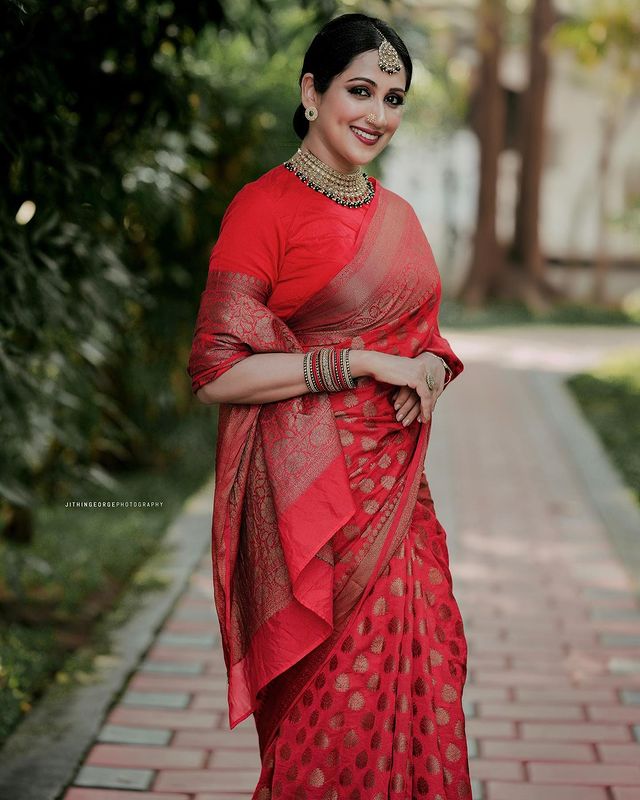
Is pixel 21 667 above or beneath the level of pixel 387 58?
beneath

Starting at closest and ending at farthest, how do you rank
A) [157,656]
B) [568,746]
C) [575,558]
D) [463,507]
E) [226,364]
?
1. [226,364]
2. [568,746]
3. [157,656]
4. [575,558]
5. [463,507]

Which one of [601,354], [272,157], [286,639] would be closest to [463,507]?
[272,157]

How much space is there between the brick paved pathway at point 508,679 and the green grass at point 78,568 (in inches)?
11.9

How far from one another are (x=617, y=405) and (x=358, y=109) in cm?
764

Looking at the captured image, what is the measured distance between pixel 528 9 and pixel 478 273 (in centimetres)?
428

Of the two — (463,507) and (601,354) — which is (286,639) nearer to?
(463,507)

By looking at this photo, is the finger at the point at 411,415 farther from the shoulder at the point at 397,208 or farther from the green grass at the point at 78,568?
the green grass at the point at 78,568

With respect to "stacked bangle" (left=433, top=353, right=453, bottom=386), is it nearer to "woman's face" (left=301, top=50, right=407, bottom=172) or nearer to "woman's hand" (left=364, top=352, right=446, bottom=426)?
"woman's hand" (left=364, top=352, right=446, bottom=426)

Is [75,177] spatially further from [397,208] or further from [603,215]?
[603,215]

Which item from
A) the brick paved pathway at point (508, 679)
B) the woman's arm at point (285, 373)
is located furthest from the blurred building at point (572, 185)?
the woman's arm at point (285, 373)

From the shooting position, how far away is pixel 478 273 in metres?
17.8

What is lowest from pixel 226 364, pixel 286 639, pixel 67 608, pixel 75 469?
pixel 67 608

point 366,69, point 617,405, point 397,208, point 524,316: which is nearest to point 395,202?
point 397,208

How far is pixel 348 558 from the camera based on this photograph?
2338 mm
